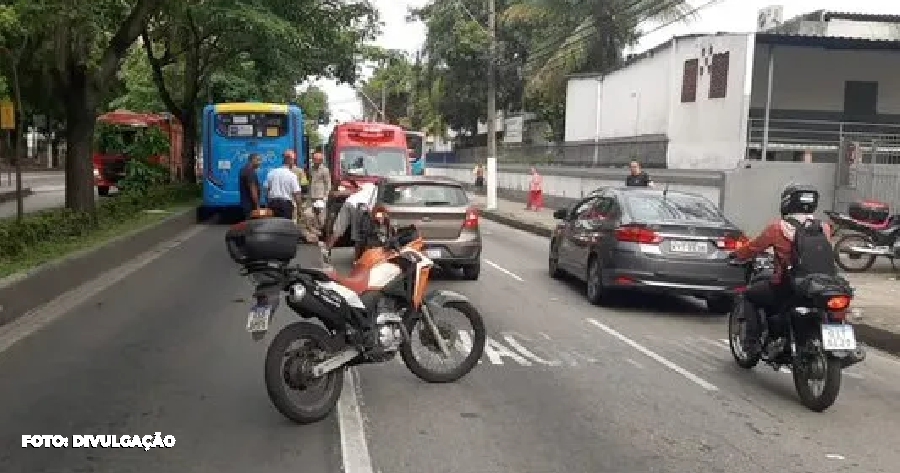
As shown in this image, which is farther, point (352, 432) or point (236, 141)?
point (236, 141)

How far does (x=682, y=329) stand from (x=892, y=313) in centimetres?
275

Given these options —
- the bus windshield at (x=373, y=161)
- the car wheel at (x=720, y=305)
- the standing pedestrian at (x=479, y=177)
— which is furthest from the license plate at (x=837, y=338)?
the standing pedestrian at (x=479, y=177)

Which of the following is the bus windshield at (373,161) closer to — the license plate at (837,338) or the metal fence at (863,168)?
the metal fence at (863,168)

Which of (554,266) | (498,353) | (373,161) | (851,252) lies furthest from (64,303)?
(373,161)

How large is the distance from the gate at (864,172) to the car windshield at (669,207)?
364 inches

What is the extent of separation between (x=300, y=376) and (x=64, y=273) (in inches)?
271

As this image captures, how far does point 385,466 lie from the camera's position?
534 cm

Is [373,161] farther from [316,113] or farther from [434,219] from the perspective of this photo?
[316,113]

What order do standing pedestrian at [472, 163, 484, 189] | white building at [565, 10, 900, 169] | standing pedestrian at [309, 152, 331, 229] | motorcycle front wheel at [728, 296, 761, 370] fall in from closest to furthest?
motorcycle front wheel at [728, 296, 761, 370] → standing pedestrian at [309, 152, 331, 229] → white building at [565, 10, 900, 169] → standing pedestrian at [472, 163, 484, 189]

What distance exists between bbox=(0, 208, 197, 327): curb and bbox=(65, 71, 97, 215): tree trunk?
151 centimetres

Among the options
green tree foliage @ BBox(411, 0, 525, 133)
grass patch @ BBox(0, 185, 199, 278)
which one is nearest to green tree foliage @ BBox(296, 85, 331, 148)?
green tree foliage @ BBox(411, 0, 525, 133)

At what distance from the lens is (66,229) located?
49.1 ft

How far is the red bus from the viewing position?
23875 millimetres

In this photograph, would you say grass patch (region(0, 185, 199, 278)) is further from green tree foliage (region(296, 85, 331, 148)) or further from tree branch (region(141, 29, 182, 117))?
green tree foliage (region(296, 85, 331, 148))
